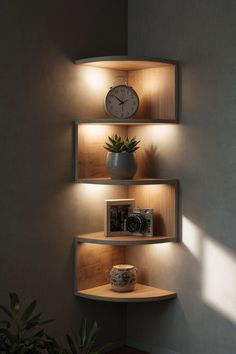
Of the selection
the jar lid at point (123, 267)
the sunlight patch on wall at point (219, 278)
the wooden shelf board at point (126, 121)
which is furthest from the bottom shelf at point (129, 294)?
the wooden shelf board at point (126, 121)

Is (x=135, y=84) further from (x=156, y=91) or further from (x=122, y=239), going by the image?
(x=122, y=239)

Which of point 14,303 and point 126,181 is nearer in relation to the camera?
point 14,303

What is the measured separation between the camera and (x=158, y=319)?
10.7 ft

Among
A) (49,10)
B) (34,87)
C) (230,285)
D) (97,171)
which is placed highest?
(49,10)

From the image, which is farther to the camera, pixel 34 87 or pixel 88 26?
pixel 88 26

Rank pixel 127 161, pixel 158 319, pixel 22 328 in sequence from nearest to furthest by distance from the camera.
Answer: pixel 22 328 < pixel 127 161 < pixel 158 319

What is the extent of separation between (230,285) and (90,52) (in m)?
1.41

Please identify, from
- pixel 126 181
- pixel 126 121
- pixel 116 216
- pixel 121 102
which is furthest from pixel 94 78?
pixel 116 216

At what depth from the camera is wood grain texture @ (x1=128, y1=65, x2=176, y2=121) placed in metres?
3.12

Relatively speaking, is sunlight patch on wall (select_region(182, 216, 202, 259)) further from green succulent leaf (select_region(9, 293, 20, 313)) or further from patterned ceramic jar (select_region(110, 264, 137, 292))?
green succulent leaf (select_region(9, 293, 20, 313))

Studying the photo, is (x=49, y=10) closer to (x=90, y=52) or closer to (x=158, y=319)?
(x=90, y=52)

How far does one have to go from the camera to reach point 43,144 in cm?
296

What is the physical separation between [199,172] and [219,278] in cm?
54

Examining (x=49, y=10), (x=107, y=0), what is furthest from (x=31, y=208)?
(x=107, y=0)
